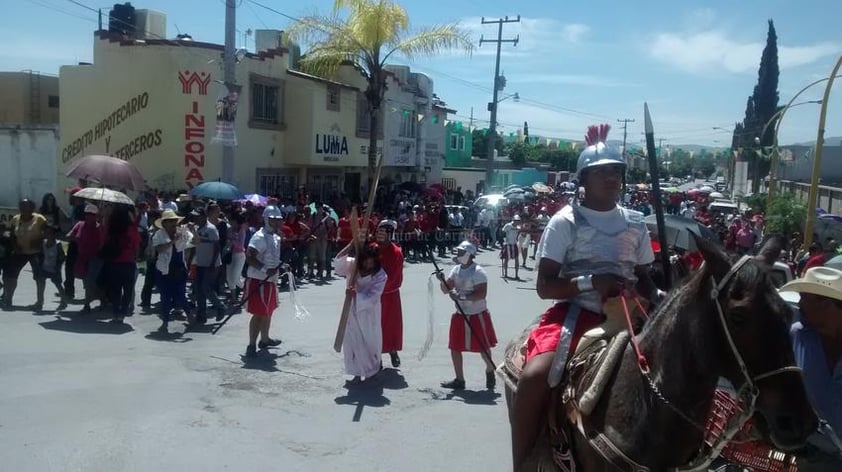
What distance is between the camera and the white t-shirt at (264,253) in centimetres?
986

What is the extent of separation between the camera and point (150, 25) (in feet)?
80.2

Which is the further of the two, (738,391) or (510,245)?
(510,245)

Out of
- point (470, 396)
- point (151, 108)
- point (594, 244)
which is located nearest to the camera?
point (594, 244)

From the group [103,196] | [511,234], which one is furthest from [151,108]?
[103,196]

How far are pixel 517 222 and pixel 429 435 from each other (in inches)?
533

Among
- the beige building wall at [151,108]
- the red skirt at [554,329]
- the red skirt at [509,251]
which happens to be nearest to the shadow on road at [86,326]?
the red skirt at [554,329]

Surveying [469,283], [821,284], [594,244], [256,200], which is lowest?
[469,283]

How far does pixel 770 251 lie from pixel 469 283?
5.88 metres

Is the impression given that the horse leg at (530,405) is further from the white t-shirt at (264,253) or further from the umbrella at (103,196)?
the umbrella at (103,196)

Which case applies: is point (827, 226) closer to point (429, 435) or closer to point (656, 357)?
point (429, 435)

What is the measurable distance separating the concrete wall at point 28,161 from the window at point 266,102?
6.10 metres

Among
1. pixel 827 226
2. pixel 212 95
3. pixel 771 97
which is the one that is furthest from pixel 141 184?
pixel 771 97

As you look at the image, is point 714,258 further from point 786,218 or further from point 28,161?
A: point 28,161

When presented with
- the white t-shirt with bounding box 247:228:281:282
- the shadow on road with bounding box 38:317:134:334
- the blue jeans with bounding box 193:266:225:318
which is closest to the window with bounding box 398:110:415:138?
the blue jeans with bounding box 193:266:225:318
